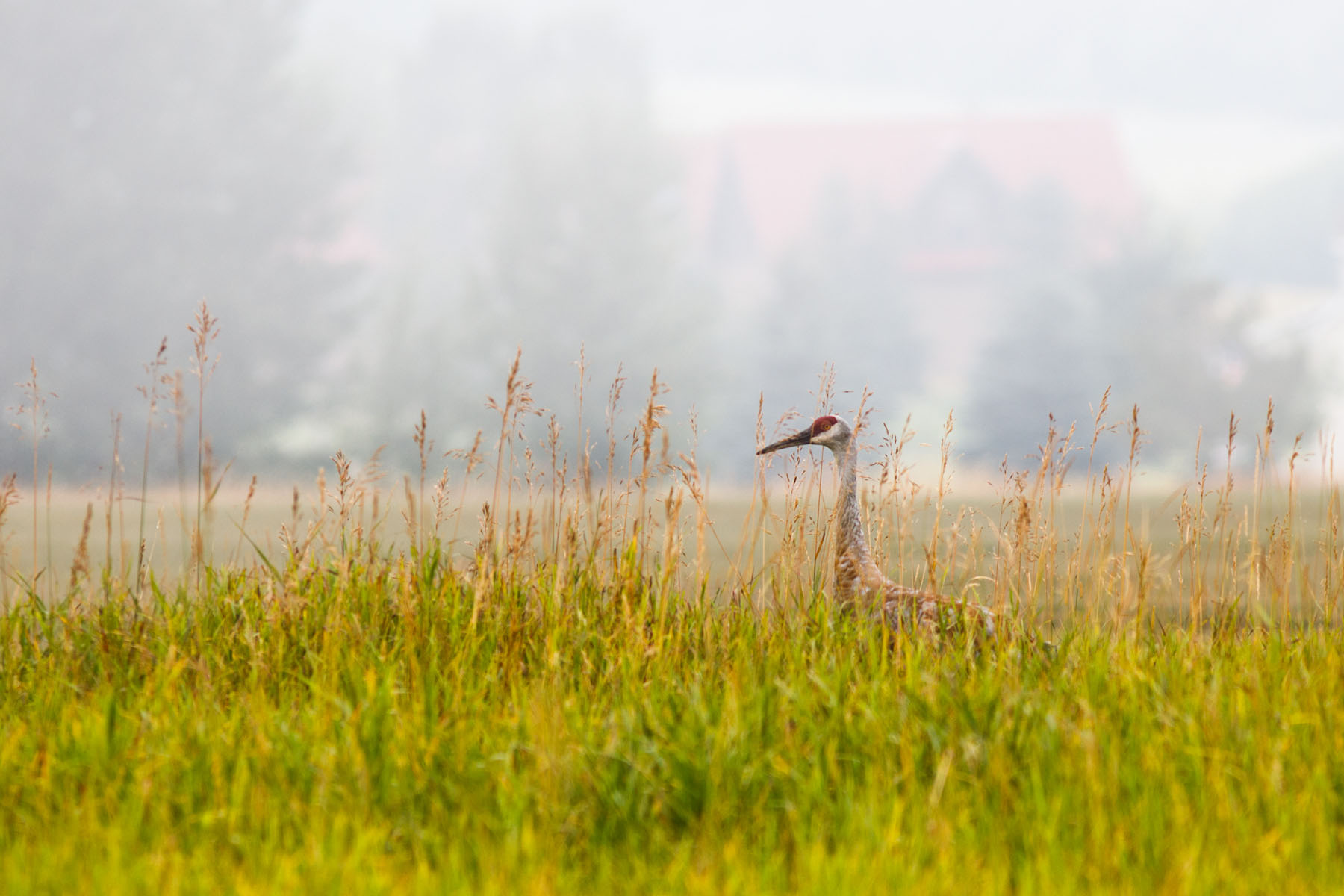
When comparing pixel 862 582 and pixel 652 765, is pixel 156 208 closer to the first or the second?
pixel 862 582

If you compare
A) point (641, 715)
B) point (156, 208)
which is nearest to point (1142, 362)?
point (156, 208)

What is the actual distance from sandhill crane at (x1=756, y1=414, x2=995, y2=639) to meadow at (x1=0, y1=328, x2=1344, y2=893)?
0.38 feet

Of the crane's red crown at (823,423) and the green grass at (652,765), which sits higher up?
the crane's red crown at (823,423)

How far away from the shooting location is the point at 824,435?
229 inches

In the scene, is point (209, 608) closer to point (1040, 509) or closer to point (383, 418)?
point (1040, 509)

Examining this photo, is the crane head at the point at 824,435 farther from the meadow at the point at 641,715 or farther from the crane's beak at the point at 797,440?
the meadow at the point at 641,715

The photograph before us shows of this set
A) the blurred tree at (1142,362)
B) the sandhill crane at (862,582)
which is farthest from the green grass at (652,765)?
the blurred tree at (1142,362)

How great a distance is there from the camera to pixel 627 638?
431cm

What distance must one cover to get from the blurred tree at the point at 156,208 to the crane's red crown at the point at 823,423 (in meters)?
23.5

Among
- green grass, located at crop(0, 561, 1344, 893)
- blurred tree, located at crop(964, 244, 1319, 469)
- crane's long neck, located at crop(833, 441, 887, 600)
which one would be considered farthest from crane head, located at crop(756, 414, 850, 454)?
blurred tree, located at crop(964, 244, 1319, 469)

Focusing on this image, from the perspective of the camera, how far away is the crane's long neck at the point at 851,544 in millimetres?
5215

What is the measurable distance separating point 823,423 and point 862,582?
1.00 m

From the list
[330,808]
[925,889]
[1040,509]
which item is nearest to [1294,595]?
[1040,509]

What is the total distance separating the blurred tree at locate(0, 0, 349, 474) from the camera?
2666 cm
